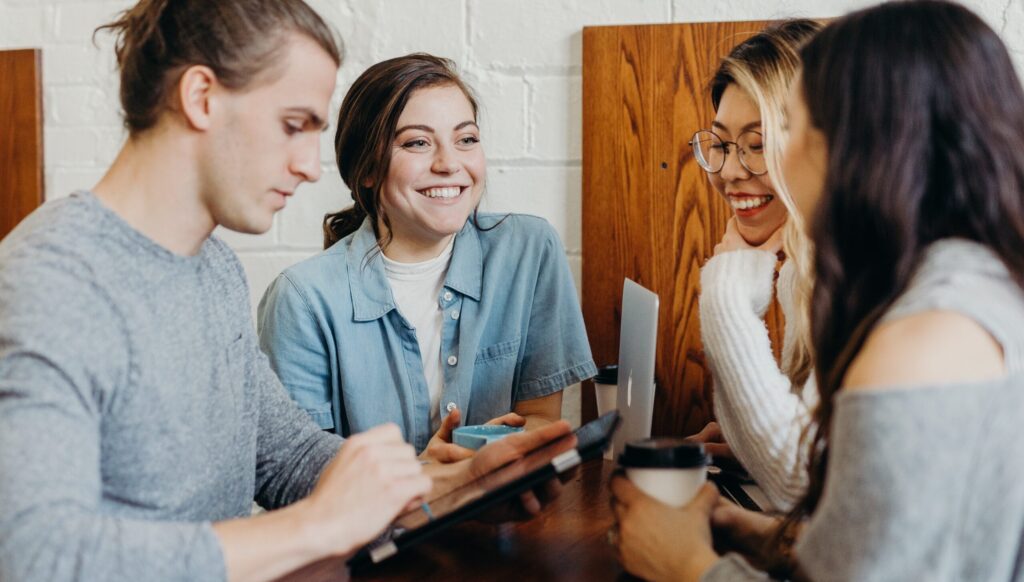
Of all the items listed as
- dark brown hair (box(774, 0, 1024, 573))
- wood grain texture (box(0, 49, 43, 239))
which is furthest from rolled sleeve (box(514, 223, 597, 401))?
wood grain texture (box(0, 49, 43, 239))

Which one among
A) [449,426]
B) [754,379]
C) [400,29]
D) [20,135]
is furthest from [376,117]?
[20,135]

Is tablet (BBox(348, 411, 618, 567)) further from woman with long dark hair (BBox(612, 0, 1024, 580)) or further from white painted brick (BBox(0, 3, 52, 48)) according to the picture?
white painted brick (BBox(0, 3, 52, 48))

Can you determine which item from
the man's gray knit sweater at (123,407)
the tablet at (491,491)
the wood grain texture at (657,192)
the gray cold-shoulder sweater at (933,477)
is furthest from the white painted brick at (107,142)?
the gray cold-shoulder sweater at (933,477)

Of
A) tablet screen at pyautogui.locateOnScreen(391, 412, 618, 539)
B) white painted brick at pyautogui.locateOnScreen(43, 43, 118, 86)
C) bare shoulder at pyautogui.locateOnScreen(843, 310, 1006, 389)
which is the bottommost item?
tablet screen at pyautogui.locateOnScreen(391, 412, 618, 539)

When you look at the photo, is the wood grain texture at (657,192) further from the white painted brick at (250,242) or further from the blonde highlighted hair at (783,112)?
the white painted brick at (250,242)

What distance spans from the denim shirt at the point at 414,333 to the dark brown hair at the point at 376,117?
7 centimetres

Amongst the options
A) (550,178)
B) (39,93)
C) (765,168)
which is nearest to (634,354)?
(765,168)

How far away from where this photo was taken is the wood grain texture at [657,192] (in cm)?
192

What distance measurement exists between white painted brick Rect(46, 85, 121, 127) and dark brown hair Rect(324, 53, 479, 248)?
73 cm

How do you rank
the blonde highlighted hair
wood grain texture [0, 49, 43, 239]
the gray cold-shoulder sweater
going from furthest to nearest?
wood grain texture [0, 49, 43, 239], the blonde highlighted hair, the gray cold-shoulder sweater

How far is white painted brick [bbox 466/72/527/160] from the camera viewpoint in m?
1.98

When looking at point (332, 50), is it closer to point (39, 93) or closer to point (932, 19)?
point (932, 19)

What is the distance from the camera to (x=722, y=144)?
5.21ft

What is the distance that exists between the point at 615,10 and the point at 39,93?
127 centimetres
